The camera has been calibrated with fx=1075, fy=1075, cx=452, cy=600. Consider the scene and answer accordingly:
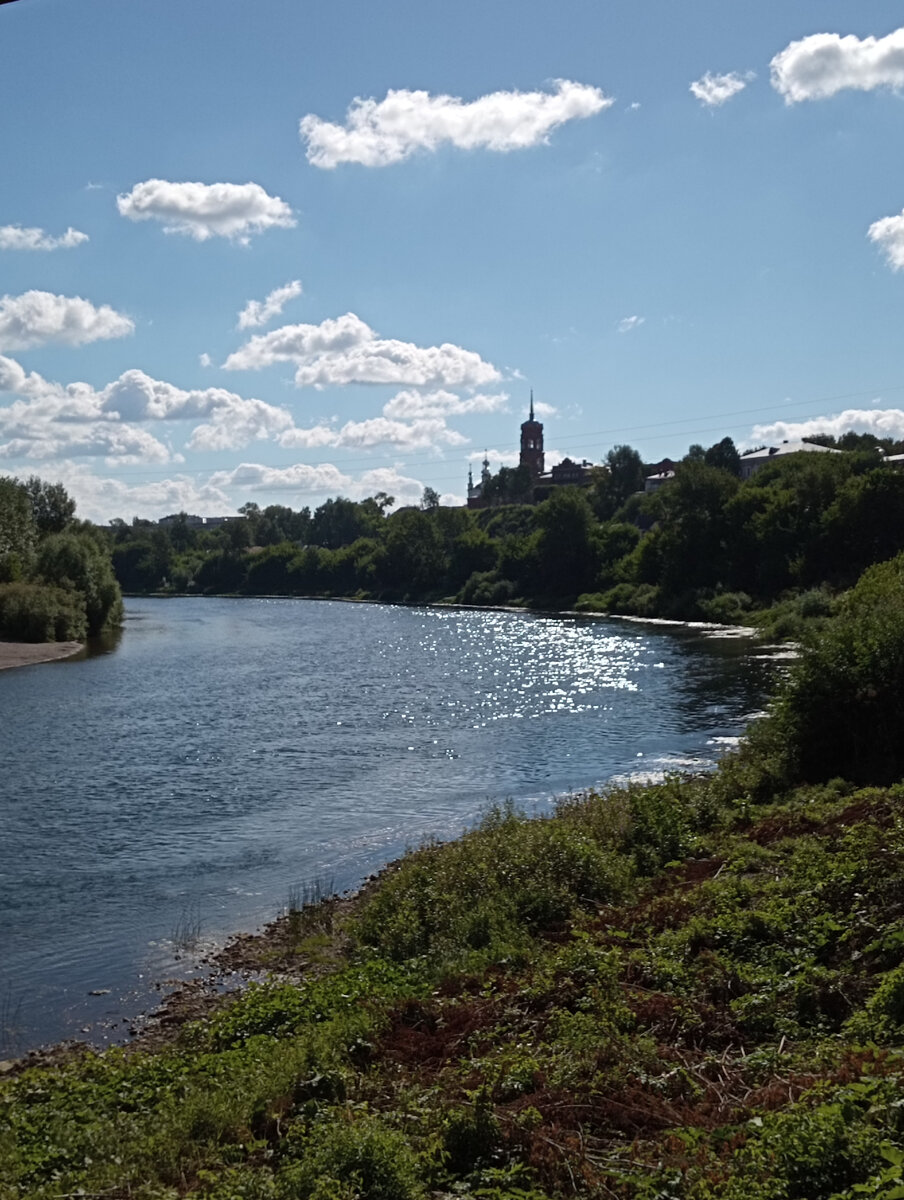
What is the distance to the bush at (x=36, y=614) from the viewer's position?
2953 inches

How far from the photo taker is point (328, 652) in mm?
73188

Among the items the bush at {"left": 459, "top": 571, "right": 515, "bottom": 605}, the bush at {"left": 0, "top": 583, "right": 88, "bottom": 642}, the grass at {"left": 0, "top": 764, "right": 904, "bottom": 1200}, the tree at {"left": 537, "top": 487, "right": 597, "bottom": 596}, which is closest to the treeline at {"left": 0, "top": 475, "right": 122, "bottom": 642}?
the bush at {"left": 0, "top": 583, "right": 88, "bottom": 642}

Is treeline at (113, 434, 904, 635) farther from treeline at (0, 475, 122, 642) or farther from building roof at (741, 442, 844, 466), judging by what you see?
treeline at (0, 475, 122, 642)

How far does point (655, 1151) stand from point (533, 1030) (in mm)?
3110

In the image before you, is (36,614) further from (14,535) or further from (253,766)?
(253,766)

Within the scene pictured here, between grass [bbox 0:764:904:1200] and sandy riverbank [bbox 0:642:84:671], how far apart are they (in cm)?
5537

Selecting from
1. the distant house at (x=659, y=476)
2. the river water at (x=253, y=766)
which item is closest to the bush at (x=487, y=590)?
the distant house at (x=659, y=476)

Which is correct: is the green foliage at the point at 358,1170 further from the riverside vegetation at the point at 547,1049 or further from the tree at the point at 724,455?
the tree at the point at 724,455

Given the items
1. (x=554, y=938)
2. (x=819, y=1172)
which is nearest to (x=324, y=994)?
(x=554, y=938)

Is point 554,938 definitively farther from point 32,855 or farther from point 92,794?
point 92,794

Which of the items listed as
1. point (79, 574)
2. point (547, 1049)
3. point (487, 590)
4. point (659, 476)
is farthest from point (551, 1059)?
point (659, 476)

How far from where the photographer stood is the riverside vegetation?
24.7 ft

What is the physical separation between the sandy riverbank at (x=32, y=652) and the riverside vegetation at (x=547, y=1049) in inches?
2109

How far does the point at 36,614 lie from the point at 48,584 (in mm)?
7109
